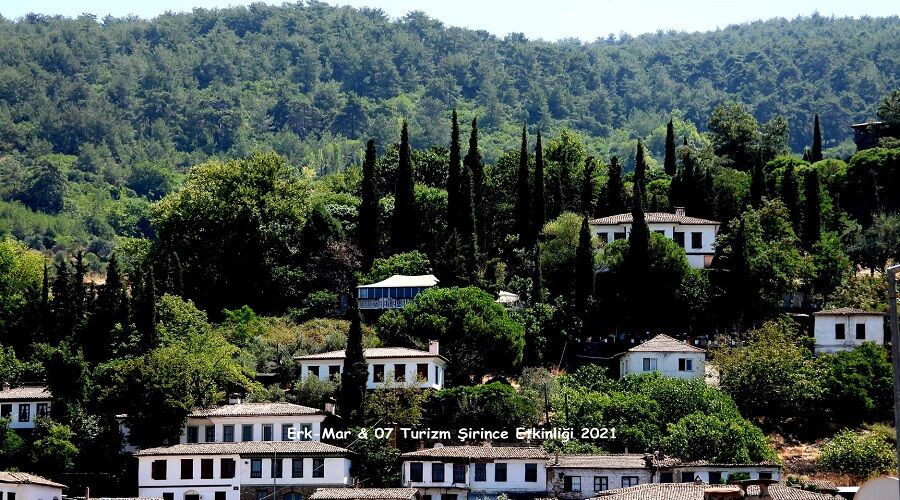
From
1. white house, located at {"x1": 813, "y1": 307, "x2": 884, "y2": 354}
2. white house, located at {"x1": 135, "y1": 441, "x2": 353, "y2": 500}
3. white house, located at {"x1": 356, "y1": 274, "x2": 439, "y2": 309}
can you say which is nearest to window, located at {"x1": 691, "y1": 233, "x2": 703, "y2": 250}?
white house, located at {"x1": 813, "y1": 307, "x2": 884, "y2": 354}

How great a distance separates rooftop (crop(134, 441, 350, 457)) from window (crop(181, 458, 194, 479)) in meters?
0.39

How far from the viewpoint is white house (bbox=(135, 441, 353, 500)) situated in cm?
7575

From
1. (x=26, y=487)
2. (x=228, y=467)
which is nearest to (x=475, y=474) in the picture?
(x=228, y=467)

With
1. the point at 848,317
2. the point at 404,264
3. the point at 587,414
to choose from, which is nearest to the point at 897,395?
the point at 587,414

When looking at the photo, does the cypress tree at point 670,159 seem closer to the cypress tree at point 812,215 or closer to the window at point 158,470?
the cypress tree at point 812,215

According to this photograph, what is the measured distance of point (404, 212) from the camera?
10631 centimetres

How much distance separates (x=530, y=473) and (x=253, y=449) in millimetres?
12127

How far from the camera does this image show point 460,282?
318 feet

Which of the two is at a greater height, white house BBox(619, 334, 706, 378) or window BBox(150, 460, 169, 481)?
white house BBox(619, 334, 706, 378)

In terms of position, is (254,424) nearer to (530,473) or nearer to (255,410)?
(255,410)

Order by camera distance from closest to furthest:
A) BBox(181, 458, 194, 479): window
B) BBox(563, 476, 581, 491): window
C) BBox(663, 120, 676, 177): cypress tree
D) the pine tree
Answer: BBox(563, 476, 581, 491): window
BBox(181, 458, 194, 479): window
the pine tree
BBox(663, 120, 676, 177): cypress tree

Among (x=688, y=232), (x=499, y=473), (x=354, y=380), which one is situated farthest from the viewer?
(x=688, y=232)

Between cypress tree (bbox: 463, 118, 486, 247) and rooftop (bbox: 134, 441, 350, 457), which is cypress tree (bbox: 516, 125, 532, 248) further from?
rooftop (bbox: 134, 441, 350, 457)

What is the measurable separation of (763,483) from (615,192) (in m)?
51.5
